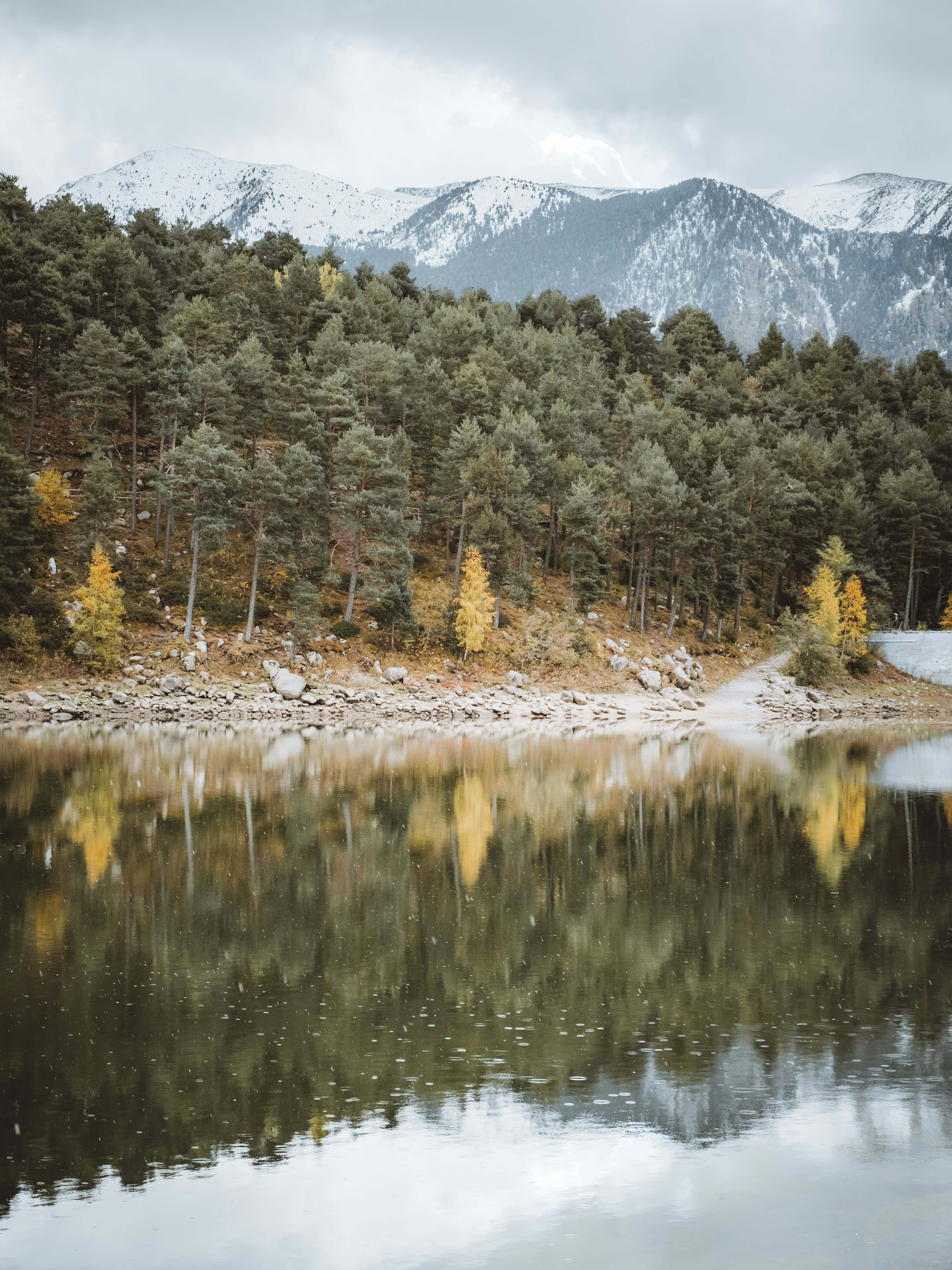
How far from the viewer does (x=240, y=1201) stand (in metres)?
8.34

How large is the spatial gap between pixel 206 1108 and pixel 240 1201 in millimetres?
1691

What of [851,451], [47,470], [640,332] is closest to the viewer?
[47,470]

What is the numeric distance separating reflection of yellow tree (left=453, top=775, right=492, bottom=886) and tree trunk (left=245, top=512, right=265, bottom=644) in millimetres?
26624

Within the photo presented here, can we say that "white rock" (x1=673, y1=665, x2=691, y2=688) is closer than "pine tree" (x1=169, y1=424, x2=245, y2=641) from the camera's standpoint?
No

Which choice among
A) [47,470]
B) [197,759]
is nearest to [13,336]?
[47,470]

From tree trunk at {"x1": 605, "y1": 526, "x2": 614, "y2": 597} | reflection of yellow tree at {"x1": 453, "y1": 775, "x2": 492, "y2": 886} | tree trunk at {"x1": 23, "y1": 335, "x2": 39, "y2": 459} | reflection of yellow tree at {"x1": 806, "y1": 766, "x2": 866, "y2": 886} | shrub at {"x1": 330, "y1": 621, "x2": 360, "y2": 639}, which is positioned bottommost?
reflection of yellow tree at {"x1": 453, "y1": 775, "x2": 492, "y2": 886}

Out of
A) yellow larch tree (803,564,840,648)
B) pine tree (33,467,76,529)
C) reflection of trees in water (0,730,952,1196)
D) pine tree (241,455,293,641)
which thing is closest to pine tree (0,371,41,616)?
pine tree (33,467,76,529)

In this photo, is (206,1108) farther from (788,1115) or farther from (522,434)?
(522,434)

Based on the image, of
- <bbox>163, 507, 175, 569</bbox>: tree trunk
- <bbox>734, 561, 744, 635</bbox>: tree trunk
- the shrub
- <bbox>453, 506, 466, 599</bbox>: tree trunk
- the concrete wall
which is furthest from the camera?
<bbox>734, 561, 744, 635</bbox>: tree trunk

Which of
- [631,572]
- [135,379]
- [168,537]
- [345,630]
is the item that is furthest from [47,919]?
[631,572]

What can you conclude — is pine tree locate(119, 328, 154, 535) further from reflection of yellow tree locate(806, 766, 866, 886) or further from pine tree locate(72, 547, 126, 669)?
reflection of yellow tree locate(806, 766, 866, 886)

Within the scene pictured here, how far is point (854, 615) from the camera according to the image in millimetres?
74625

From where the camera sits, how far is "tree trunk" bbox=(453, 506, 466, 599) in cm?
6378

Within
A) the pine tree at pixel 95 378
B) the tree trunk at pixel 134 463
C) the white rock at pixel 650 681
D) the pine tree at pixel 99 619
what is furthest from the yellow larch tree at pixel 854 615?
the pine tree at pixel 95 378
